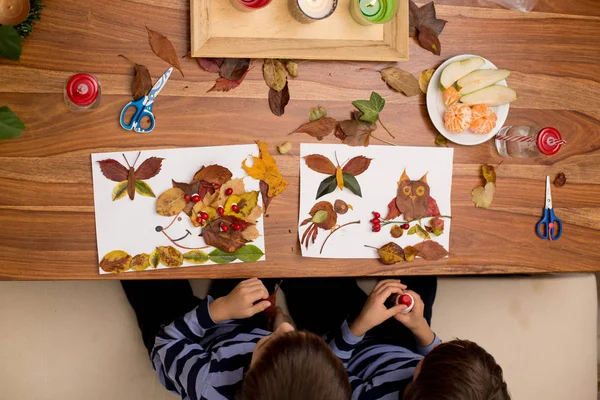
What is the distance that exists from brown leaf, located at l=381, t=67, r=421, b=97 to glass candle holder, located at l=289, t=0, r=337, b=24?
0.17 metres

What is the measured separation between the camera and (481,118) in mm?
1023

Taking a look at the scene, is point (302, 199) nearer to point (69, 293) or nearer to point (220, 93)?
point (220, 93)

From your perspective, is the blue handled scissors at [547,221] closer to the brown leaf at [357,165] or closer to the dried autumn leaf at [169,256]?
the brown leaf at [357,165]

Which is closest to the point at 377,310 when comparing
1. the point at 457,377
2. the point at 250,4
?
the point at 457,377

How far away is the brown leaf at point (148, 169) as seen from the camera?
98 centimetres

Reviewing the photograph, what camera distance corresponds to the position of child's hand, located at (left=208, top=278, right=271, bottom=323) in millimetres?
1046

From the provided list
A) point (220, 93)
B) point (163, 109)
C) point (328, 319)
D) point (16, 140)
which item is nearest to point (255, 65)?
point (220, 93)

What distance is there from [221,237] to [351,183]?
284mm

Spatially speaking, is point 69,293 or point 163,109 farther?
point 69,293

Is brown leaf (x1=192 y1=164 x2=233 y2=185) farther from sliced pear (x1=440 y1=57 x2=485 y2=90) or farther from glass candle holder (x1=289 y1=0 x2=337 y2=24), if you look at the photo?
sliced pear (x1=440 y1=57 x2=485 y2=90)

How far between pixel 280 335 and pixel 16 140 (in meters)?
0.62

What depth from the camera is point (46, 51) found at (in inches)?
37.4

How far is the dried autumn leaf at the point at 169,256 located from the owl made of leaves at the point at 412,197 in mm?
457

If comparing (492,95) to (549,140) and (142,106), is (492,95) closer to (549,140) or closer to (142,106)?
(549,140)
